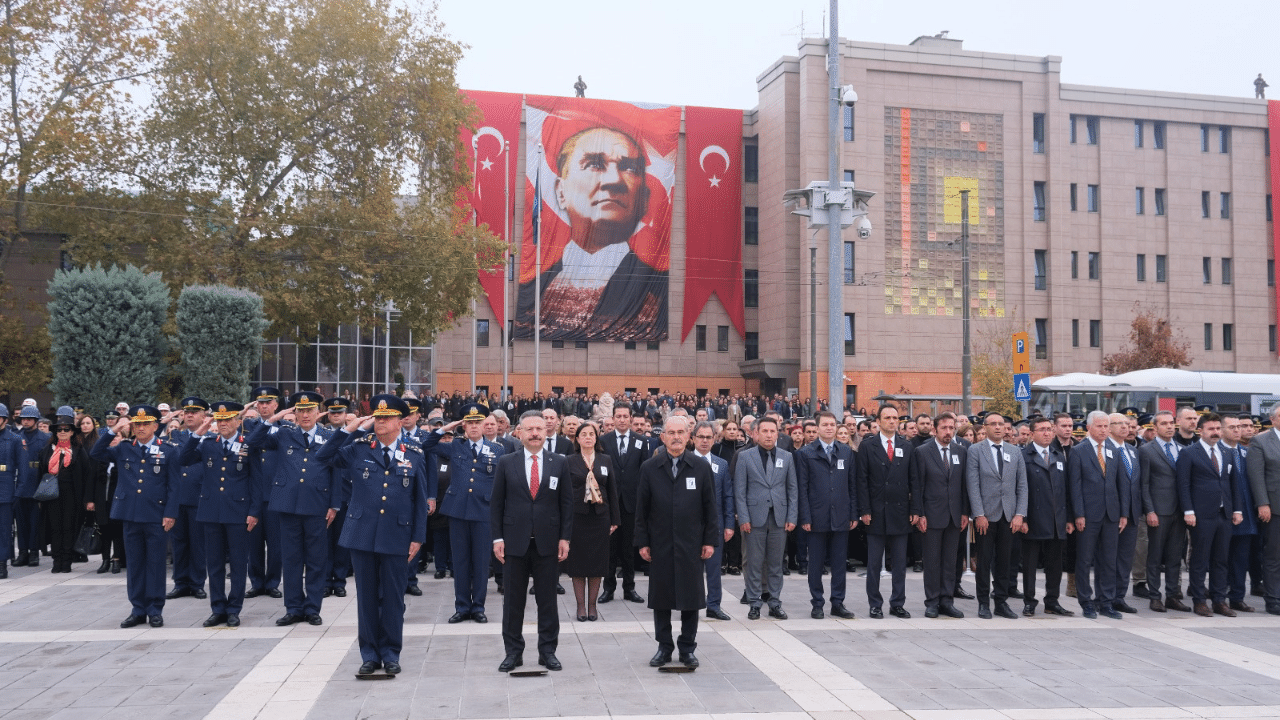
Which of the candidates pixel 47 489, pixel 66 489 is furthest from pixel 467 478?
pixel 66 489

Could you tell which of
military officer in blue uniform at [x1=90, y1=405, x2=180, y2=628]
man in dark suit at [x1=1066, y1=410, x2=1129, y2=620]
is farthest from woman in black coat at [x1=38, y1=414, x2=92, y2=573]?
man in dark suit at [x1=1066, y1=410, x2=1129, y2=620]

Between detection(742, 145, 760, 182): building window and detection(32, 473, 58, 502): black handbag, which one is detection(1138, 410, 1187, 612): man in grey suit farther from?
detection(742, 145, 760, 182): building window

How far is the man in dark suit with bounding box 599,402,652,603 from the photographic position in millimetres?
11211

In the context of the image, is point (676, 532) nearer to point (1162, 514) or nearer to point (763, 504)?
point (763, 504)

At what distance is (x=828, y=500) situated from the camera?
10453mm

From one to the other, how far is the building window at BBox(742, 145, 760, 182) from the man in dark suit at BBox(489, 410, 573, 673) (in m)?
43.0

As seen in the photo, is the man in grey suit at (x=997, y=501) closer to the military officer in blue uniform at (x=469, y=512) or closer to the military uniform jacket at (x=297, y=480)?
the military officer in blue uniform at (x=469, y=512)

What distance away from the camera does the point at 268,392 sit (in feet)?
32.5

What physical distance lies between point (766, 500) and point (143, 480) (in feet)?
20.6

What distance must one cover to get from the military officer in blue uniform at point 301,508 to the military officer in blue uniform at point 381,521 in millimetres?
1843

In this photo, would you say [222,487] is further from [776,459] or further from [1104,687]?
[1104,687]

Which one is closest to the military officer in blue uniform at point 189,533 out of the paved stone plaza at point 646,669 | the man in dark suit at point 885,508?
the paved stone plaza at point 646,669

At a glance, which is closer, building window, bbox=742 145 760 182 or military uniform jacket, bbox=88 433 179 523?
military uniform jacket, bbox=88 433 179 523

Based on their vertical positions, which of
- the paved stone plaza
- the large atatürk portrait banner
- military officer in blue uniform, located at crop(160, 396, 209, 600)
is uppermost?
the large atatürk portrait banner
